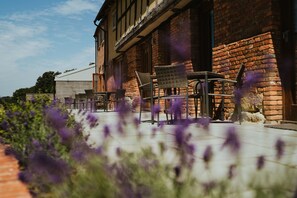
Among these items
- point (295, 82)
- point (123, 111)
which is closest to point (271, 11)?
point (295, 82)

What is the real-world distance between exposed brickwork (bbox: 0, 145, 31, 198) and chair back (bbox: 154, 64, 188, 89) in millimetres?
2782

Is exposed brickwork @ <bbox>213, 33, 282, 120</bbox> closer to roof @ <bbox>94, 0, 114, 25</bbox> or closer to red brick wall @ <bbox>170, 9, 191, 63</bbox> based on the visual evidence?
red brick wall @ <bbox>170, 9, 191, 63</bbox>

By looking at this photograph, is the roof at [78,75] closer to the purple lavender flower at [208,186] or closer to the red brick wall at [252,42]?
the red brick wall at [252,42]

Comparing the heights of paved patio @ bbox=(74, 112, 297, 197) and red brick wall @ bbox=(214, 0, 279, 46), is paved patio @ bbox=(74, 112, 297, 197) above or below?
below

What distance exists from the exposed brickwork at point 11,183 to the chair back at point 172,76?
278cm

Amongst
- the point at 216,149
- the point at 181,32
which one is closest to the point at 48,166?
the point at 216,149

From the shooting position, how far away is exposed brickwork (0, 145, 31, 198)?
5.95 ft

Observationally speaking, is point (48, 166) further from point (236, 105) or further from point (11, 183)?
point (236, 105)

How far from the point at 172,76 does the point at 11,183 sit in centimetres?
333

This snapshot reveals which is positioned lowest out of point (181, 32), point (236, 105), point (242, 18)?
point (236, 105)

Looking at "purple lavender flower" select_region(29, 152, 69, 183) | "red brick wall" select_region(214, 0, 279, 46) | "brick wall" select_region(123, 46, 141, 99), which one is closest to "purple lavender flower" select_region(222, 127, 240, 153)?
"purple lavender flower" select_region(29, 152, 69, 183)

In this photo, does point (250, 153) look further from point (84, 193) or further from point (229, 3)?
point (229, 3)

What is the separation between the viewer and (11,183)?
6.72 ft

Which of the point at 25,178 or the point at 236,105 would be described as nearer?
the point at 25,178
